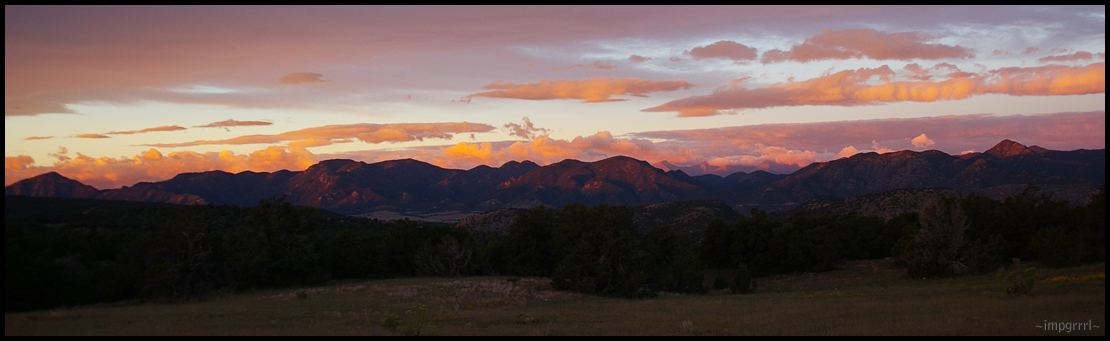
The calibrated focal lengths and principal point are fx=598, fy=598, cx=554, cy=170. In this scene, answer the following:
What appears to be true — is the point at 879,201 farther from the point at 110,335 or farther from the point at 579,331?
the point at 110,335

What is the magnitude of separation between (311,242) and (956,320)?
116ft

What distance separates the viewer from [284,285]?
1451 inches

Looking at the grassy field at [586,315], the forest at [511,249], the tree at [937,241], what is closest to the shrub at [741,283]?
the forest at [511,249]

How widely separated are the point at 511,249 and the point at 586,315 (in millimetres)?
27044

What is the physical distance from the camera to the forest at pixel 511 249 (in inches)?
1067

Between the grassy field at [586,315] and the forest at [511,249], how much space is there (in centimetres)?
290

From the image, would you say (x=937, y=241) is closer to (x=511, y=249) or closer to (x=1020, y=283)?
(x=1020, y=283)

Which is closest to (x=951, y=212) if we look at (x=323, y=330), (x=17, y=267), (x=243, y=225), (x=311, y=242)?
(x=323, y=330)

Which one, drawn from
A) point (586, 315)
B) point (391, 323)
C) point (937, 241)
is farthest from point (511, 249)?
point (391, 323)

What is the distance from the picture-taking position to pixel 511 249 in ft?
160

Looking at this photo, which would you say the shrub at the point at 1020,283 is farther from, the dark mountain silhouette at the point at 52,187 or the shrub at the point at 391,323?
the dark mountain silhouette at the point at 52,187

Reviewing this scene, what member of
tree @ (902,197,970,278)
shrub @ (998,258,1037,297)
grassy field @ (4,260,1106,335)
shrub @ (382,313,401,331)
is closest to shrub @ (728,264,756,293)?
grassy field @ (4,260,1106,335)

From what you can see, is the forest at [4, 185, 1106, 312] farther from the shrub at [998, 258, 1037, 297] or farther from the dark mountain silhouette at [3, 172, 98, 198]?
the shrub at [998, 258, 1037, 297]

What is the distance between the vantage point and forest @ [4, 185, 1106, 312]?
2709 centimetres
